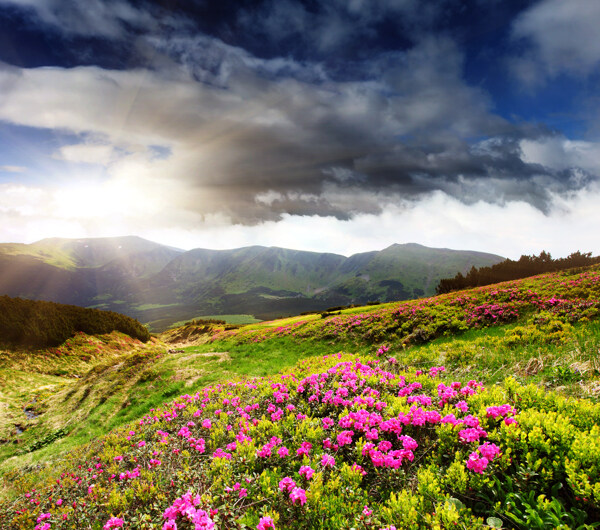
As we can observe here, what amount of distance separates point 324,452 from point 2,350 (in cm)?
3615

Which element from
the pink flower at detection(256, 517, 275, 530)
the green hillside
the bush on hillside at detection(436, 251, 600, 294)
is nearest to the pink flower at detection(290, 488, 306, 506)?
the green hillside

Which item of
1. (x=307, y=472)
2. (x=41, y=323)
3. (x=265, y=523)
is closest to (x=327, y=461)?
(x=307, y=472)

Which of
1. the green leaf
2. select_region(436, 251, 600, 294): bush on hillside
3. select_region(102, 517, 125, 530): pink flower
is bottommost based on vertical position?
select_region(102, 517, 125, 530): pink flower

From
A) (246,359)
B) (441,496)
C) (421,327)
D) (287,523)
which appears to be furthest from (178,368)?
(441,496)

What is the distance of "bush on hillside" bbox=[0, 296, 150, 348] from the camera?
90.6 feet

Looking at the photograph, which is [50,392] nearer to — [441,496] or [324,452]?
[324,452]

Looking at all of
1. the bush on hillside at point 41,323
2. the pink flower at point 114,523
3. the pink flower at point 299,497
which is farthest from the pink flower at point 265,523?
the bush on hillside at point 41,323

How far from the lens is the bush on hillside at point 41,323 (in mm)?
27625

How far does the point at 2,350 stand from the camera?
25.5 meters

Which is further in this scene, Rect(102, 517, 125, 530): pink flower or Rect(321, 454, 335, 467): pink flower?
Rect(321, 454, 335, 467): pink flower

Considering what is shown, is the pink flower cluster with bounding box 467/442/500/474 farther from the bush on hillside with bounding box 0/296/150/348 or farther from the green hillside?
the bush on hillside with bounding box 0/296/150/348

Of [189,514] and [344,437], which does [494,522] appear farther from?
[189,514]

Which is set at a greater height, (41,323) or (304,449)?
(304,449)

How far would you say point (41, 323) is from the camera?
3016cm
